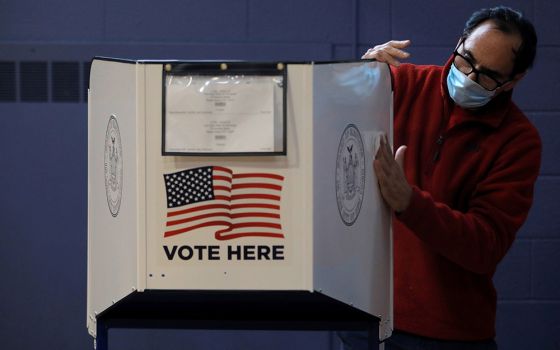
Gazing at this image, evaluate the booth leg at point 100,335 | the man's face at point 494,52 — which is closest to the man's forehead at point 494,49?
the man's face at point 494,52

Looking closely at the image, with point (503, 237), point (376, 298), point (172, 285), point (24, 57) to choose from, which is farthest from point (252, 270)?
point (24, 57)

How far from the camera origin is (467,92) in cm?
177

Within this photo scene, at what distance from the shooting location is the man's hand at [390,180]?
1.46 m

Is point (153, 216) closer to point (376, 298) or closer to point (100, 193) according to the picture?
Answer: point (100, 193)

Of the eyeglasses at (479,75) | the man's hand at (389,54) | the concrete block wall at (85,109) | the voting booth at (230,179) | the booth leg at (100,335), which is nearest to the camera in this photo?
the voting booth at (230,179)

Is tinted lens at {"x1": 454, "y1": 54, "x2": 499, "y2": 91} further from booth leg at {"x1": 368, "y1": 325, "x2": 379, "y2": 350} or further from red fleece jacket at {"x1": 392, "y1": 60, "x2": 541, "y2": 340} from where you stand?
booth leg at {"x1": 368, "y1": 325, "x2": 379, "y2": 350}

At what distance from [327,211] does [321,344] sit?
1.91 m

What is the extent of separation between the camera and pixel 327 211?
4.45 feet

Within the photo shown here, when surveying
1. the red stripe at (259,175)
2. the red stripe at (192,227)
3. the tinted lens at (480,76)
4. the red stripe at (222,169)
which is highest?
the tinted lens at (480,76)

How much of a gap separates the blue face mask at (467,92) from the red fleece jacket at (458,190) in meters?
0.02

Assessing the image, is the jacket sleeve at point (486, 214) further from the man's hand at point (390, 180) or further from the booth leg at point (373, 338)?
the booth leg at point (373, 338)

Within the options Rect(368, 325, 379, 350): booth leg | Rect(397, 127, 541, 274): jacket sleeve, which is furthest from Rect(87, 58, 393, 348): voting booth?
Rect(397, 127, 541, 274): jacket sleeve

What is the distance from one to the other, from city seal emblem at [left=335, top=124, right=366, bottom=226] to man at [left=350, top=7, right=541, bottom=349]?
1.03 ft

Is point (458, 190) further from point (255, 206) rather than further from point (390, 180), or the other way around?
point (255, 206)
